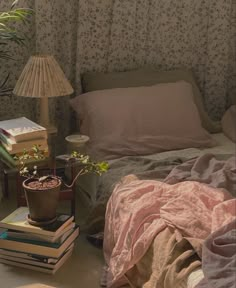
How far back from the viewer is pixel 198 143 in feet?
10.0

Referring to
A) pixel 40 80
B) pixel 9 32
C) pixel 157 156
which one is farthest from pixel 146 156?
pixel 9 32

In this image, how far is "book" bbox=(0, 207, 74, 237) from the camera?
2.23 metres

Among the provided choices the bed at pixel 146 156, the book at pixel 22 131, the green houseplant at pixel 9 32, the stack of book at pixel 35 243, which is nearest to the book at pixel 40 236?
the stack of book at pixel 35 243

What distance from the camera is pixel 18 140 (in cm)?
256

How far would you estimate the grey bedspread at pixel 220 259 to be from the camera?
1.65 metres

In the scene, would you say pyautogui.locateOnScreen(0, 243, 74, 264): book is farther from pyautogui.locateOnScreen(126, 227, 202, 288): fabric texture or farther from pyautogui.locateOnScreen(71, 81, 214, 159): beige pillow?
pyautogui.locateOnScreen(71, 81, 214, 159): beige pillow

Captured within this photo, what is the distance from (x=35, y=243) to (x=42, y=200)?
0.20 metres

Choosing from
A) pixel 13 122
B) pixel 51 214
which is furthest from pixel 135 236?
pixel 13 122

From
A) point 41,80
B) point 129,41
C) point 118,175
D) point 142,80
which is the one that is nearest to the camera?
point 118,175

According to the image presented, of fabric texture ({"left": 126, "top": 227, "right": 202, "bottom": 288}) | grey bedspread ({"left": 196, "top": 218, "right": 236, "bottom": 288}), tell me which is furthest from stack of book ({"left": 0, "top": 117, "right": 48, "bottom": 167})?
grey bedspread ({"left": 196, "top": 218, "right": 236, "bottom": 288})

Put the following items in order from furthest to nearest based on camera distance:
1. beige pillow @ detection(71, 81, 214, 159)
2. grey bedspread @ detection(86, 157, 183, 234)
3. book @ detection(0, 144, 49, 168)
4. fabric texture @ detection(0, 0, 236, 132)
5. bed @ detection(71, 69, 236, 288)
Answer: fabric texture @ detection(0, 0, 236, 132), beige pillow @ detection(71, 81, 214, 159), book @ detection(0, 144, 49, 168), grey bedspread @ detection(86, 157, 183, 234), bed @ detection(71, 69, 236, 288)

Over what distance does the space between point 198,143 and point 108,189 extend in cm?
76

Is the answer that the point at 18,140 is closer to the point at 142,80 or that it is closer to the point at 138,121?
the point at 138,121

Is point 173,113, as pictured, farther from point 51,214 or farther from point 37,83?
point 51,214
